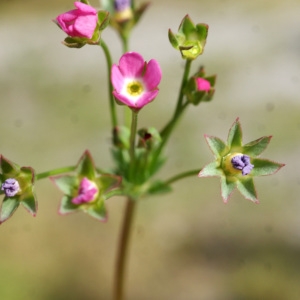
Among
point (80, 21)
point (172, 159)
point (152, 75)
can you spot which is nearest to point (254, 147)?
point (152, 75)

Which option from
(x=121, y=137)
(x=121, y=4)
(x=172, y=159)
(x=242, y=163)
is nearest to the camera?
(x=242, y=163)

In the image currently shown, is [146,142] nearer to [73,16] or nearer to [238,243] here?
[73,16]

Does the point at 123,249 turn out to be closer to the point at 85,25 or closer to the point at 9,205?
the point at 9,205

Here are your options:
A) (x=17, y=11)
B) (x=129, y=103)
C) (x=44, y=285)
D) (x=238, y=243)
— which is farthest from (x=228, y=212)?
(x=17, y=11)

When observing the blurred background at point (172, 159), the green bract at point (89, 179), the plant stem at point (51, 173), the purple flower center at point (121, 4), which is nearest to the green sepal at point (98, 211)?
the green bract at point (89, 179)

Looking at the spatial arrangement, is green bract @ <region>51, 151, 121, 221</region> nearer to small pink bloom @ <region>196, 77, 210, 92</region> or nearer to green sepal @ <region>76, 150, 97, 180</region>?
green sepal @ <region>76, 150, 97, 180</region>

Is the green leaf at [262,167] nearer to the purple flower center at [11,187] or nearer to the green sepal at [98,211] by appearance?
the green sepal at [98,211]
